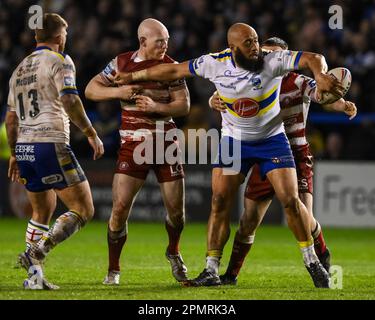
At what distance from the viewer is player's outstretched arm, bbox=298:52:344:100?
28.1ft

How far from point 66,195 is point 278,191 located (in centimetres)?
200

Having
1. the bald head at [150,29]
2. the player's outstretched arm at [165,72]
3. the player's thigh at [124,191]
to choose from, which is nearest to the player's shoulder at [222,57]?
the player's outstretched arm at [165,72]

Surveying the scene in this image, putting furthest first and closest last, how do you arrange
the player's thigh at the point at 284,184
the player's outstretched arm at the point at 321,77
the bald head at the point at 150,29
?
the bald head at the point at 150,29, the player's thigh at the point at 284,184, the player's outstretched arm at the point at 321,77

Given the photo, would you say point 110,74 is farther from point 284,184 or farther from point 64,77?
point 284,184

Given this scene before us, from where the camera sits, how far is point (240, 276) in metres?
10.6

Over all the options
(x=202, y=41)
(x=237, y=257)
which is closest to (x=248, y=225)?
(x=237, y=257)

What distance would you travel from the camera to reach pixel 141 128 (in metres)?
9.77

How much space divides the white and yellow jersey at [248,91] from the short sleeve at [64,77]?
117 centimetres

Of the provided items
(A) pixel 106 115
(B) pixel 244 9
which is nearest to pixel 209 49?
(B) pixel 244 9

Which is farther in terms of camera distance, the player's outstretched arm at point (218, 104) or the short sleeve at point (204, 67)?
the player's outstretched arm at point (218, 104)

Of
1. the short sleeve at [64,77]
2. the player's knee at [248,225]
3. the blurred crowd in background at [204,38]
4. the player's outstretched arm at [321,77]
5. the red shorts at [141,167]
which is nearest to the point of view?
the player's outstretched arm at [321,77]

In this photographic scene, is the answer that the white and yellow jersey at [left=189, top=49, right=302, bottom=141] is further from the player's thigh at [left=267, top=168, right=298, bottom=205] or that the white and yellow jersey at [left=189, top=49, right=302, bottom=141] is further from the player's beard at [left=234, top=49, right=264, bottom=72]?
the player's thigh at [left=267, top=168, right=298, bottom=205]

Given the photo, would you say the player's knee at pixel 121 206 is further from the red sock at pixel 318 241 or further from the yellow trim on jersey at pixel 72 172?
the red sock at pixel 318 241

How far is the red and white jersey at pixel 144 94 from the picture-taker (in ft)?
31.9
